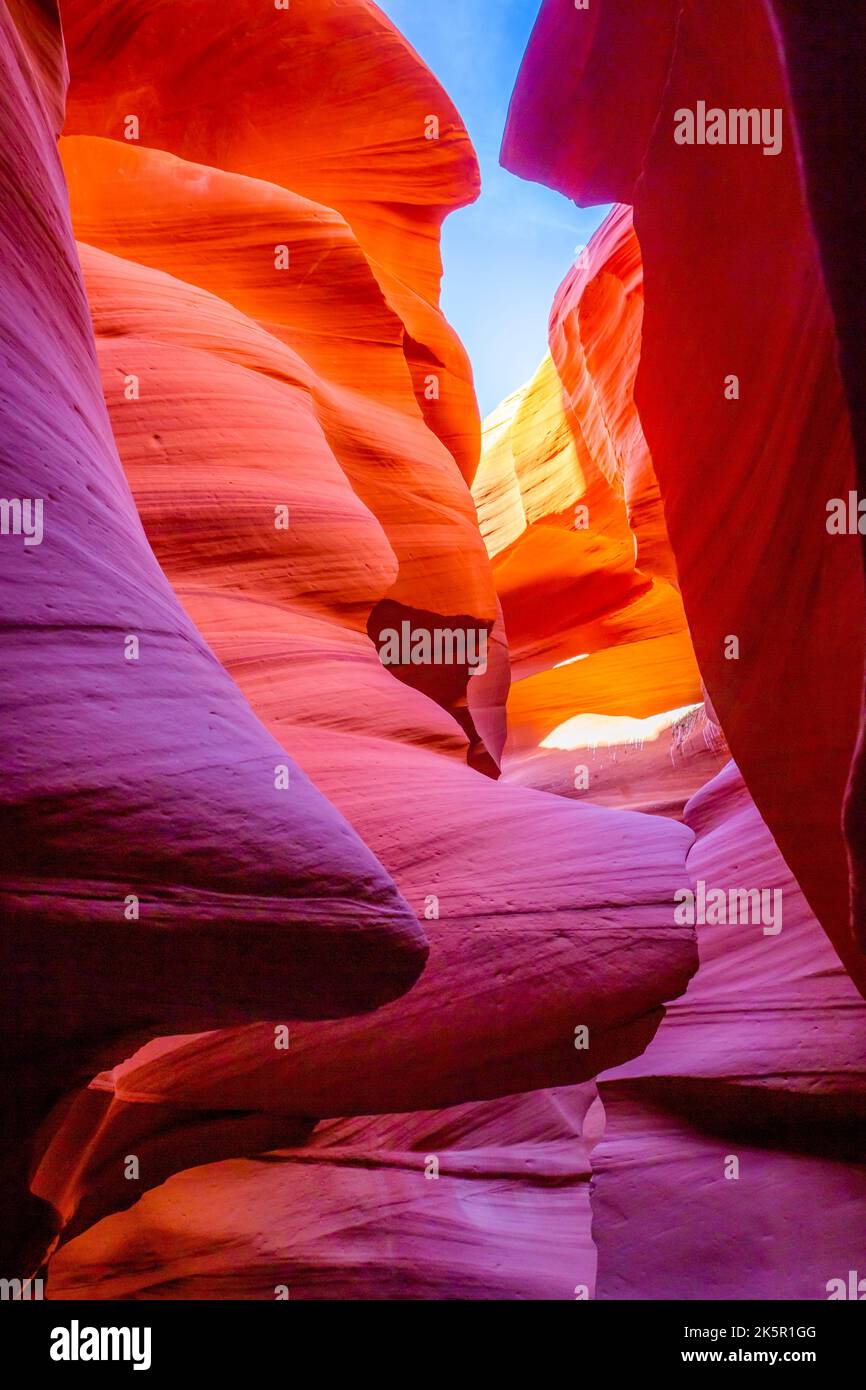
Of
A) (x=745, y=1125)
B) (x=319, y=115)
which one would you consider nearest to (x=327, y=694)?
(x=745, y=1125)

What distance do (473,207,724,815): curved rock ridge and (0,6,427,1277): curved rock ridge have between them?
590cm

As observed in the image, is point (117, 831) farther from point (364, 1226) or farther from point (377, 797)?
point (364, 1226)

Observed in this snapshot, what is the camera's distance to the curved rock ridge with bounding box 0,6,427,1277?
1.50 meters

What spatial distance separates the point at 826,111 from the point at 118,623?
5.80ft

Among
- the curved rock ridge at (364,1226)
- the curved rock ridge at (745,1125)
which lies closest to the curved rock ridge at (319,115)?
the curved rock ridge at (745,1125)

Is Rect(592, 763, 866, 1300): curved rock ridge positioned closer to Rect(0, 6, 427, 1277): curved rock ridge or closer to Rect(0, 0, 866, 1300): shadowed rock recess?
Rect(0, 0, 866, 1300): shadowed rock recess

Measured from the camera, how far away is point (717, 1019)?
4.33m

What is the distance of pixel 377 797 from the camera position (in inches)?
130

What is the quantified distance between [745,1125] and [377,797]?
2.25m

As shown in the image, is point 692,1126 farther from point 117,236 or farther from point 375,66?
point 375,66

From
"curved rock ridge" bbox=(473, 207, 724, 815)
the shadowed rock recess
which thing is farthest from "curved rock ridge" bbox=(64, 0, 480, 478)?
"curved rock ridge" bbox=(473, 207, 724, 815)

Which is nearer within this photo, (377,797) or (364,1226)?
(377,797)

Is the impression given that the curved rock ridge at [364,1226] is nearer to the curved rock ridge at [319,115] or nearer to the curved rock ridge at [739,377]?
the curved rock ridge at [739,377]

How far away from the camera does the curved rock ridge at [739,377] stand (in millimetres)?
2850
